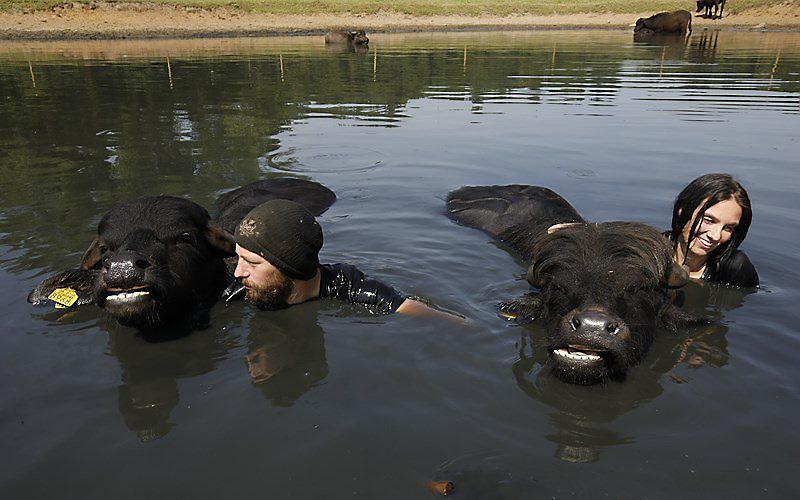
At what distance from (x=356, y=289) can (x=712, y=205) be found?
3.39 metres

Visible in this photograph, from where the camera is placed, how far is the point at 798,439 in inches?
142

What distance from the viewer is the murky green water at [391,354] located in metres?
3.30

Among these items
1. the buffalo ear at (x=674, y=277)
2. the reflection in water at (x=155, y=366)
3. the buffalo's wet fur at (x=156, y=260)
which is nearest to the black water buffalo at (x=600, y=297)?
the buffalo ear at (x=674, y=277)

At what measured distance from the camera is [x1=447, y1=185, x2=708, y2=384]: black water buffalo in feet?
13.1

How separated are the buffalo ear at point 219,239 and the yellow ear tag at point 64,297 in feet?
3.94

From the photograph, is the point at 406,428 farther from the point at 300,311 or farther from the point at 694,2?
the point at 694,2

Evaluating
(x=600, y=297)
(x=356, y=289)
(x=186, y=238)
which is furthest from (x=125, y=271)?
(x=600, y=297)

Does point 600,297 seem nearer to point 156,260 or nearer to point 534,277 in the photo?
point 534,277

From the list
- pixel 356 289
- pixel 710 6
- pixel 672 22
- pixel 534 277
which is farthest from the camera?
pixel 710 6

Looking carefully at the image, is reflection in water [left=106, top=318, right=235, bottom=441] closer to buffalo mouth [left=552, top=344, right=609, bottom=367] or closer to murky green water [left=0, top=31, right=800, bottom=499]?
murky green water [left=0, top=31, right=800, bottom=499]

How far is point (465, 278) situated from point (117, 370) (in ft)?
11.1

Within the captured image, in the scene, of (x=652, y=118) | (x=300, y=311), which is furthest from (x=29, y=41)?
(x=300, y=311)

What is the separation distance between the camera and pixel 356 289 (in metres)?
5.55

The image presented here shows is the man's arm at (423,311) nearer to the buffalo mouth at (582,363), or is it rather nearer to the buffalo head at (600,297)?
the buffalo head at (600,297)
